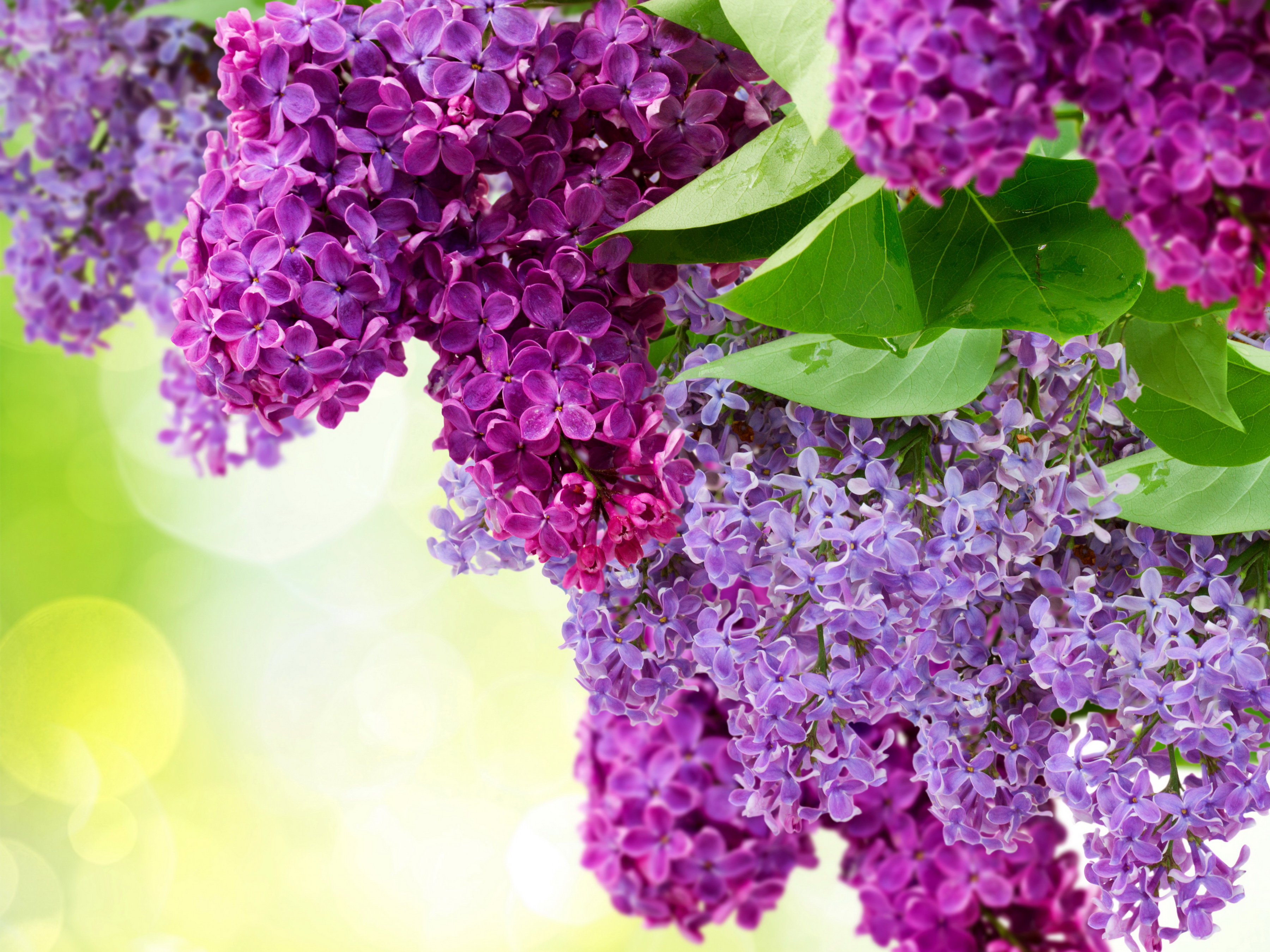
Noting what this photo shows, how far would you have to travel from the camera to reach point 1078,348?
0.36 metres

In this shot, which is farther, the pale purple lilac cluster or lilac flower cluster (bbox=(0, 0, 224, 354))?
lilac flower cluster (bbox=(0, 0, 224, 354))

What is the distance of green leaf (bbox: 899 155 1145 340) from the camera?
0.31 m

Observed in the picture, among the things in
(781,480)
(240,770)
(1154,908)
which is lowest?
(1154,908)

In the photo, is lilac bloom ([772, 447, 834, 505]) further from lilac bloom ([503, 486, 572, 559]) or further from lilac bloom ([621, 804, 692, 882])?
lilac bloom ([621, 804, 692, 882])

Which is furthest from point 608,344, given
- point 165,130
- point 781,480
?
point 165,130

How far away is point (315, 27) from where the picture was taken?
33 cm

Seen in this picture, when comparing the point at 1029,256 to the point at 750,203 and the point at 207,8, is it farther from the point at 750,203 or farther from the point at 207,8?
the point at 207,8

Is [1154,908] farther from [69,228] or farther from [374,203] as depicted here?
[69,228]

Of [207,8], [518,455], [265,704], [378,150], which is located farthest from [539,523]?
[265,704]

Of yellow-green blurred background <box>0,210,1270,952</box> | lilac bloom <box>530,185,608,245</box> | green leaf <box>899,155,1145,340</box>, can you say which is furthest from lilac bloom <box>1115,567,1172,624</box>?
yellow-green blurred background <box>0,210,1270,952</box>

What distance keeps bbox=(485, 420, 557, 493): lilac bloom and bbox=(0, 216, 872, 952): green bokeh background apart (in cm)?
66

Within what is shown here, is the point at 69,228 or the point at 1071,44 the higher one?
the point at 69,228

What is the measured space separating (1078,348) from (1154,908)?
0.63ft

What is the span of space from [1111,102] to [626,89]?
0.17m
